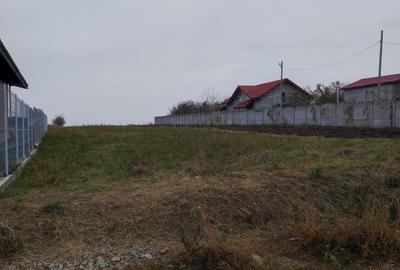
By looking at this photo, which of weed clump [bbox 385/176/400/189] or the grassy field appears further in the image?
weed clump [bbox 385/176/400/189]

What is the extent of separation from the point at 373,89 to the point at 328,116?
16.7m

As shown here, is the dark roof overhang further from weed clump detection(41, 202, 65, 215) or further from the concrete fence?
the concrete fence

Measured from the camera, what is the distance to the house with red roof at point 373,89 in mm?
43203

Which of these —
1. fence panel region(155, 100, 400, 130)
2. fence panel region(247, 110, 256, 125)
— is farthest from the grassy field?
fence panel region(247, 110, 256, 125)

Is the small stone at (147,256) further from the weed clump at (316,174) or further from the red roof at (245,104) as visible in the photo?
the red roof at (245,104)

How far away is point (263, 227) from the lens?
18.9ft

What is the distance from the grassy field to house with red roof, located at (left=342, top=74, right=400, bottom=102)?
35331 millimetres

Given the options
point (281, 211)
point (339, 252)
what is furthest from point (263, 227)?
point (339, 252)

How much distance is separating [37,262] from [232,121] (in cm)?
4289

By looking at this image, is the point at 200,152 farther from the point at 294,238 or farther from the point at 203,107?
the point at 203,107

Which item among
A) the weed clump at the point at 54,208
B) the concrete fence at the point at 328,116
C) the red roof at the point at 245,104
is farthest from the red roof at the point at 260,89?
the weed clump at the point at 54,208

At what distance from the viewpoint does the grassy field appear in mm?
4550

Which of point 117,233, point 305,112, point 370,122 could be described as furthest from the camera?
point 305,112

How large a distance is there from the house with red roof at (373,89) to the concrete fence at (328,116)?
7882 mm
